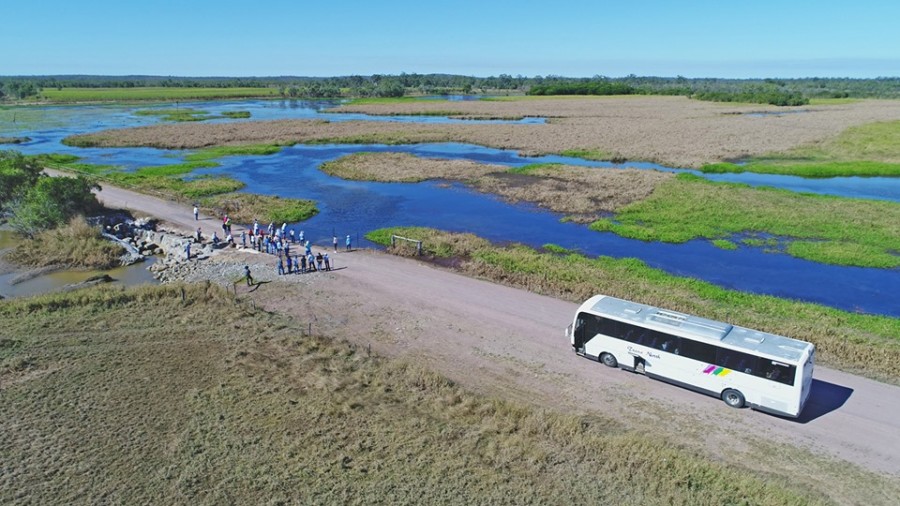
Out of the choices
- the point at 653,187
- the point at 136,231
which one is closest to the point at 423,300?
the point at 136,231

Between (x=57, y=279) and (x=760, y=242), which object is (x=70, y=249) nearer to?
(x=57, y=279)

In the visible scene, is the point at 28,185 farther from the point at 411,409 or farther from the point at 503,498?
the point at 503,498

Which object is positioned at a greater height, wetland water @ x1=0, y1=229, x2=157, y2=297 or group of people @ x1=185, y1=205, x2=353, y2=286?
group of people @ x1=185, y1=205, x2=353, y2=286

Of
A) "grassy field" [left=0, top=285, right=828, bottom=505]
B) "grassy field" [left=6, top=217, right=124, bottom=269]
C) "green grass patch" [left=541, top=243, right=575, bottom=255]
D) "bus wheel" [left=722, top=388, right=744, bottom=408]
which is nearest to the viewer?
"grassy field" [left=0, top=285, right=828, bottom=505]

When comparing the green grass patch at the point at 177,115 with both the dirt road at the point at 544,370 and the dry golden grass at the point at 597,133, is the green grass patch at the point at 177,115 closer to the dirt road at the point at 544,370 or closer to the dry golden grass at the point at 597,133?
the dry golden grass at the point at 597,133

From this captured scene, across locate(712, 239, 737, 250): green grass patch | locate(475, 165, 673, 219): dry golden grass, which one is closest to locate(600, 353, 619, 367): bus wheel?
locate(712, 239, 737, 250): green grass patch

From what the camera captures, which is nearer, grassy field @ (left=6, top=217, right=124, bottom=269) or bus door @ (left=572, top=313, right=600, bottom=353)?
bus door @ (left=572, top=313, right=600, bottom=353)

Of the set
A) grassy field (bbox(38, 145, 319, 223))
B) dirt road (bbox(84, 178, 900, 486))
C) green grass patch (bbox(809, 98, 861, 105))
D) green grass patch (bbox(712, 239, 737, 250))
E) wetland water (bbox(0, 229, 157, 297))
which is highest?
green grass patch (bbox(809, 98, 861, 105))

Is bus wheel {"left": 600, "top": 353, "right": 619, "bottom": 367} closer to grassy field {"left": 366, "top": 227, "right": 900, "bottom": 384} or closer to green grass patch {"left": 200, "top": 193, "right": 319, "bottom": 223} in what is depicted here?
grassy field {"left": 366, "top": 227, "right": 900, "bottom": 384}
